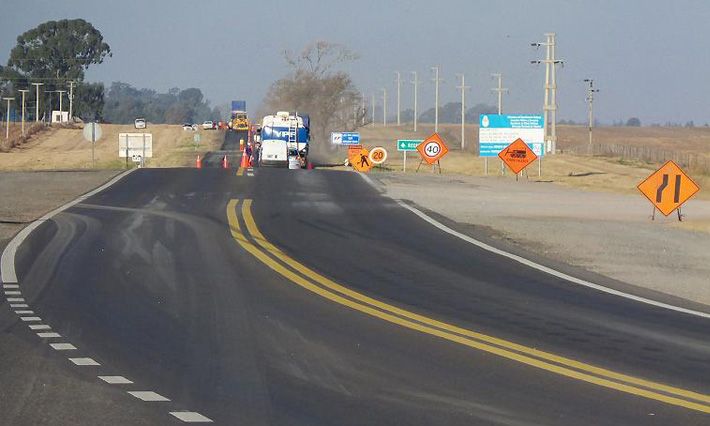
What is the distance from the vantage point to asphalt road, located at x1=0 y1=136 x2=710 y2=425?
8680 mm

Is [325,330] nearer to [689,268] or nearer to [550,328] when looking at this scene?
[550,328]

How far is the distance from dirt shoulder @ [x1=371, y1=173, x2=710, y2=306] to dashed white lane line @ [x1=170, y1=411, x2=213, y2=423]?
8.56m

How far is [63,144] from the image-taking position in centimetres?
11412

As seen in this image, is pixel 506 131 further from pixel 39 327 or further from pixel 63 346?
pixel 63 346

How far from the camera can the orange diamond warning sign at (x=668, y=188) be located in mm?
26016

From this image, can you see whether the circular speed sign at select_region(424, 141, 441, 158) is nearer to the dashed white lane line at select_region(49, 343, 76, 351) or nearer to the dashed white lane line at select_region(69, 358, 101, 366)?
the dashed white lane line at select_region(49, 343, 76, 351)

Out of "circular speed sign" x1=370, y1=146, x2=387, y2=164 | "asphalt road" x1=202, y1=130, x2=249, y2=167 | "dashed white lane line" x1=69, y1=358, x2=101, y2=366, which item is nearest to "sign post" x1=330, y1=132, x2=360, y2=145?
"asphalt road" x1=202, y1=130, x2=249, y2=167

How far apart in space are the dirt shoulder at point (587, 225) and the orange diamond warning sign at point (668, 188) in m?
0.51

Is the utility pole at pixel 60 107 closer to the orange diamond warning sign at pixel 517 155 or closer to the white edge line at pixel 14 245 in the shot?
the orange diamond warning sign at pixel 517 155

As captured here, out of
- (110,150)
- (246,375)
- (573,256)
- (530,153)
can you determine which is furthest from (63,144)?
(246,375)

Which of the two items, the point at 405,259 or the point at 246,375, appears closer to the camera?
the point at 246,375

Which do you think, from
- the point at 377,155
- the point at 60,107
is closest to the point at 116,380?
the point at 377,155

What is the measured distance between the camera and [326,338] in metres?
11.4

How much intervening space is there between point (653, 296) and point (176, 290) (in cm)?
599
